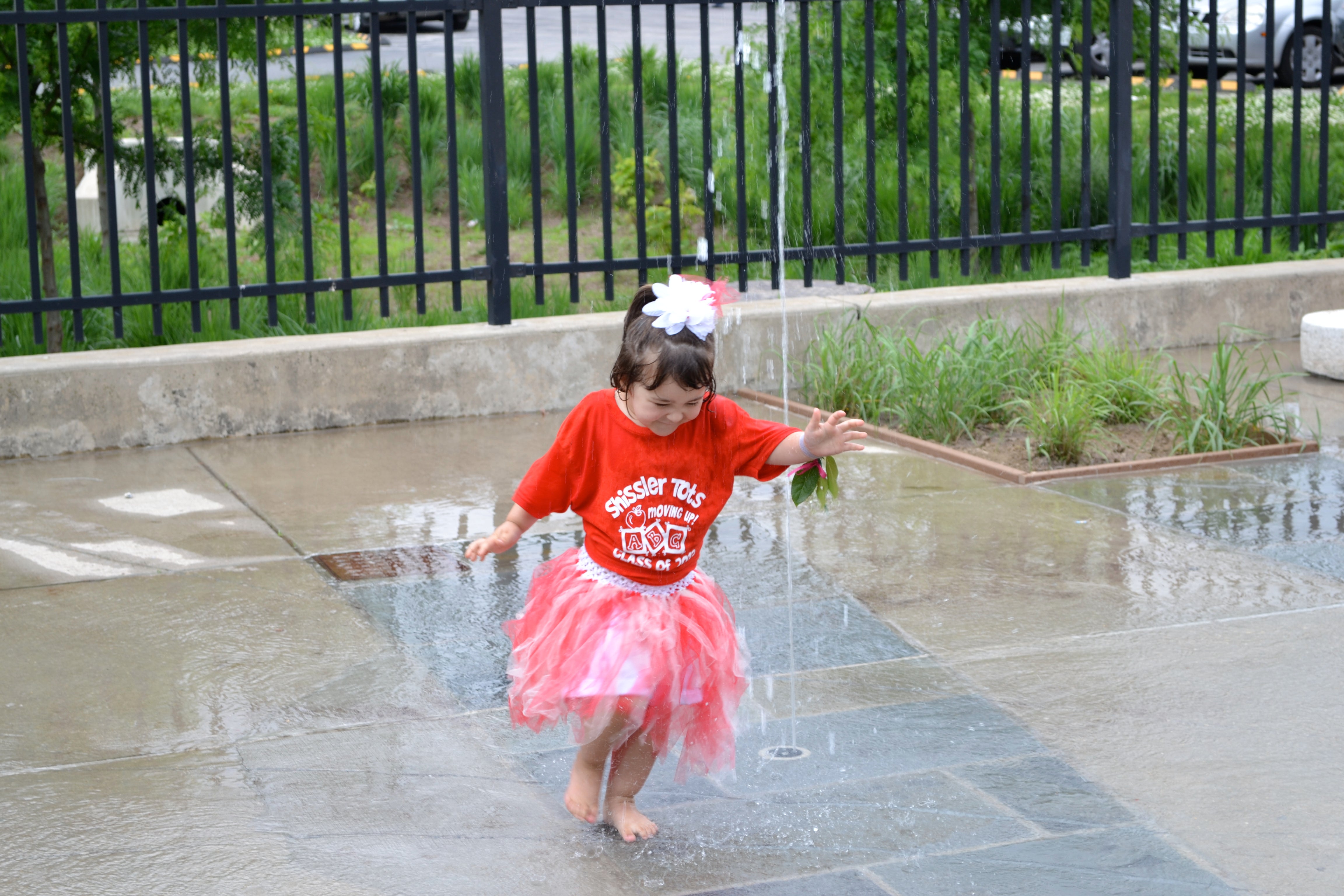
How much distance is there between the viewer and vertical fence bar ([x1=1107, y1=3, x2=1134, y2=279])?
8.05 meters

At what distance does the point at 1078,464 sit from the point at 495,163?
2903 mm

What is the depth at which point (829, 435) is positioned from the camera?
126 inches

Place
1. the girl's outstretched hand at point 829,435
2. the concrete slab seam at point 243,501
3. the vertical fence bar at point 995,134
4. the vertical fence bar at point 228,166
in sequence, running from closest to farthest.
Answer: the girl's outstretched hand at point 829,435 → the concrete slab seam at point 243,501 → the vertical fence bar at point 228,166 → the vertical fence bar at point 995,134

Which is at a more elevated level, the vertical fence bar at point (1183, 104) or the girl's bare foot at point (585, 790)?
the vertical fence bar at point (1183, 104)

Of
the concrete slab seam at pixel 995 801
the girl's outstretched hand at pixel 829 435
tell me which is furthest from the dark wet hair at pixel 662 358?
the concrete slab seam at pixel 995 801

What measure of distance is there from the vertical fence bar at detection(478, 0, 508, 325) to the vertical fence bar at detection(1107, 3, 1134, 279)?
294 cm

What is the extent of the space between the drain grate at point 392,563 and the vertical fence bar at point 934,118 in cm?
365

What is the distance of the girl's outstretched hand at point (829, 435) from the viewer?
3.19 m

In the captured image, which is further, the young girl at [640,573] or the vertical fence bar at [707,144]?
the vertical fence bar at [707,144]

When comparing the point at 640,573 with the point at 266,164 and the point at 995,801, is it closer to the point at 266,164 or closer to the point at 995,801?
the point at 995,801

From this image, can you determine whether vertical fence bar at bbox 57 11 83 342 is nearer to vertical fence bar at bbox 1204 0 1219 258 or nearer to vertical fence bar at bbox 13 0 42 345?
vertical fence bar at bbox 13 0 42 345

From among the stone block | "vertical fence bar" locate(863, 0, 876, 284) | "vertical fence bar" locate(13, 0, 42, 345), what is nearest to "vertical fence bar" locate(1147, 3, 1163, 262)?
the stone block

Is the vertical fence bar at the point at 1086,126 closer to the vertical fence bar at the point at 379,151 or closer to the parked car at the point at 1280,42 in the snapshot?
the vertical fence bar at the point at 379,151

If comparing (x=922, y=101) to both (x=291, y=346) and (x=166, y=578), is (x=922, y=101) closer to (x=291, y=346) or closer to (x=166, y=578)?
(x=291, y=346)
